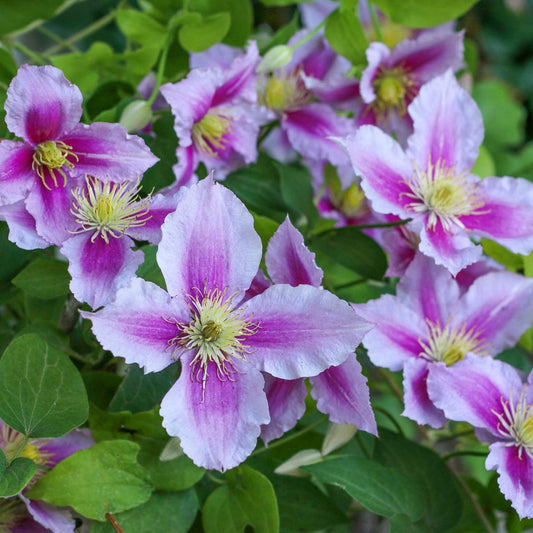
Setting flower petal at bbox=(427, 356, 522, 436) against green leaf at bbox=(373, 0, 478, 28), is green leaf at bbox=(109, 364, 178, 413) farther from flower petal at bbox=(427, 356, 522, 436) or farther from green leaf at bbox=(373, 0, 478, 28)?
green leaf at bbox=(373, 0, 478, 28)

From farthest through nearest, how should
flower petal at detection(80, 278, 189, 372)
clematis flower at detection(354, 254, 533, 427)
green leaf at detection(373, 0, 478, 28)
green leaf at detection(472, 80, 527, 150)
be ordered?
green leaf at detection(472, 80, 527, 150) → green leaf at detection(373, 0, 478, 28) → clematis flower at detection(354, 254, 533, 427) → flower petal at detection(80, 278, 189, 372)

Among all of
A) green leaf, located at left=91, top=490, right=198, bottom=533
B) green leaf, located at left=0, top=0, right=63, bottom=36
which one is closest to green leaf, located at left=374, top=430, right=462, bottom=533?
green leaf, located at left=91, top=490, right=198, bottom=533

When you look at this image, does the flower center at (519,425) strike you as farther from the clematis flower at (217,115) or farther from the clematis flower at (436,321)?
the clematis flower at (217,115)

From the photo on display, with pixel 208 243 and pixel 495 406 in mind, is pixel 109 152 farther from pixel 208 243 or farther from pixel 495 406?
pixel 495 406

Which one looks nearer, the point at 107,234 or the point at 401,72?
the point at 107,234

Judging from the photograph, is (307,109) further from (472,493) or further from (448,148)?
(472,493)

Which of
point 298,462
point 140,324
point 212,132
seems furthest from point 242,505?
point 212,132
